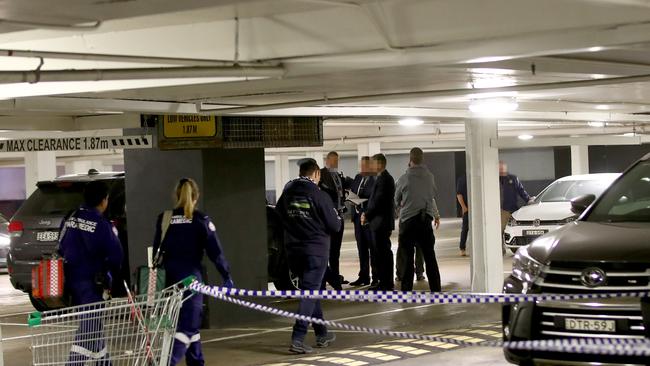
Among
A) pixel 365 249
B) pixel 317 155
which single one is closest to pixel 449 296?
pixel 365 249

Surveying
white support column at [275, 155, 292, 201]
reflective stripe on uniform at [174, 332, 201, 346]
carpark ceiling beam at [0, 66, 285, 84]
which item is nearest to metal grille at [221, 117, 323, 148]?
carpark ceiling beam at [0, 66, 285, 84]

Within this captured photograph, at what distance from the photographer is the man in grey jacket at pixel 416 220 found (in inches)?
546

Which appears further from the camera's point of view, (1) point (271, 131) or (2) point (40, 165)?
(2) point (40, 165)

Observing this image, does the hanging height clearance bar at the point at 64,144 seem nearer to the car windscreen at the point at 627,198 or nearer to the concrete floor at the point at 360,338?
the concrete floor at the point at 360,338

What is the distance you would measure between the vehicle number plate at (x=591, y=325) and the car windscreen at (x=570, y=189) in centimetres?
1135

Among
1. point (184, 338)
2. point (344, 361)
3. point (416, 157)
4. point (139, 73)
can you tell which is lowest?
point (344, 361)

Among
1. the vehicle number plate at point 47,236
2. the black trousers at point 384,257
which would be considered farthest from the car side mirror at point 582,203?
the vehicle number plate at point 47,236

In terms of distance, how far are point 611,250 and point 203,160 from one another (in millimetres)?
5411

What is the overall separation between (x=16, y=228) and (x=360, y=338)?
18.9ft

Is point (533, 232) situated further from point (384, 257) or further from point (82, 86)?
point (82, 86)

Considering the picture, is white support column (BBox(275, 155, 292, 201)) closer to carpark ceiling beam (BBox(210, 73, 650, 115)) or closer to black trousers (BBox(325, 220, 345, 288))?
black trousers (BBox(325, 220, 345, 288))

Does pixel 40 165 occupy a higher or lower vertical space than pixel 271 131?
higher

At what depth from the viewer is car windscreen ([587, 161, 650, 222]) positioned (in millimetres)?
8570

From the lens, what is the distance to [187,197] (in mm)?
8539
